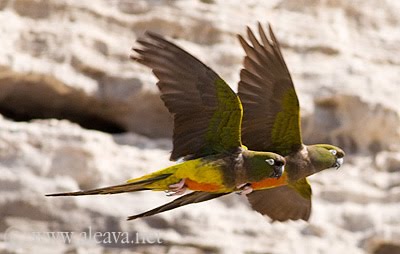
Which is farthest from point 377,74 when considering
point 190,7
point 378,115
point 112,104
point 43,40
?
point 43,40

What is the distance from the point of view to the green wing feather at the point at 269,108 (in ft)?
11.3

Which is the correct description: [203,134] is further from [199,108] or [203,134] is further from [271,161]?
[271,161]

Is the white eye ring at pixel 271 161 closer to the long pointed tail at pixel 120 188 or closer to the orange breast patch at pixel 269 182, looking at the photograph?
the orange breast patch at pixel 269 182

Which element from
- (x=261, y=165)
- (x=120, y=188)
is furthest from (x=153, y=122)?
(x=120, y=188)

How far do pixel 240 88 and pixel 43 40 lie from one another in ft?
5.92

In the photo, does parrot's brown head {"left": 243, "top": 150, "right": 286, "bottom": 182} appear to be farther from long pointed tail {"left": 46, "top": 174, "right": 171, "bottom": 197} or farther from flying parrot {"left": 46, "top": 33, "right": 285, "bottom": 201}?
long pointed tail {"left": 46, "top": 174, "right": 171, "bottom": 197}

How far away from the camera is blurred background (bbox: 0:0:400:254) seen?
4754mm

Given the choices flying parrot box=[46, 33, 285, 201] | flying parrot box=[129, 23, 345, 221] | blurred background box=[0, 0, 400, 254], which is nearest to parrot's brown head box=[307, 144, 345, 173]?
flying parrot box=[129, 23, 345, 221]

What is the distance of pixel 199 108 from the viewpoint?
322 cm

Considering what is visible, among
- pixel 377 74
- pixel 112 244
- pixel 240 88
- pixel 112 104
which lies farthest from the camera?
pixel 377 74

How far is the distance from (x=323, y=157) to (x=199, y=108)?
567 mm

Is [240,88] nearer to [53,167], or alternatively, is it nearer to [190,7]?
[53,167]

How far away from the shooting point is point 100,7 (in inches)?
206

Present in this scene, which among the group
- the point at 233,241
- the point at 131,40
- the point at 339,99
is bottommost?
the point at 233,241
